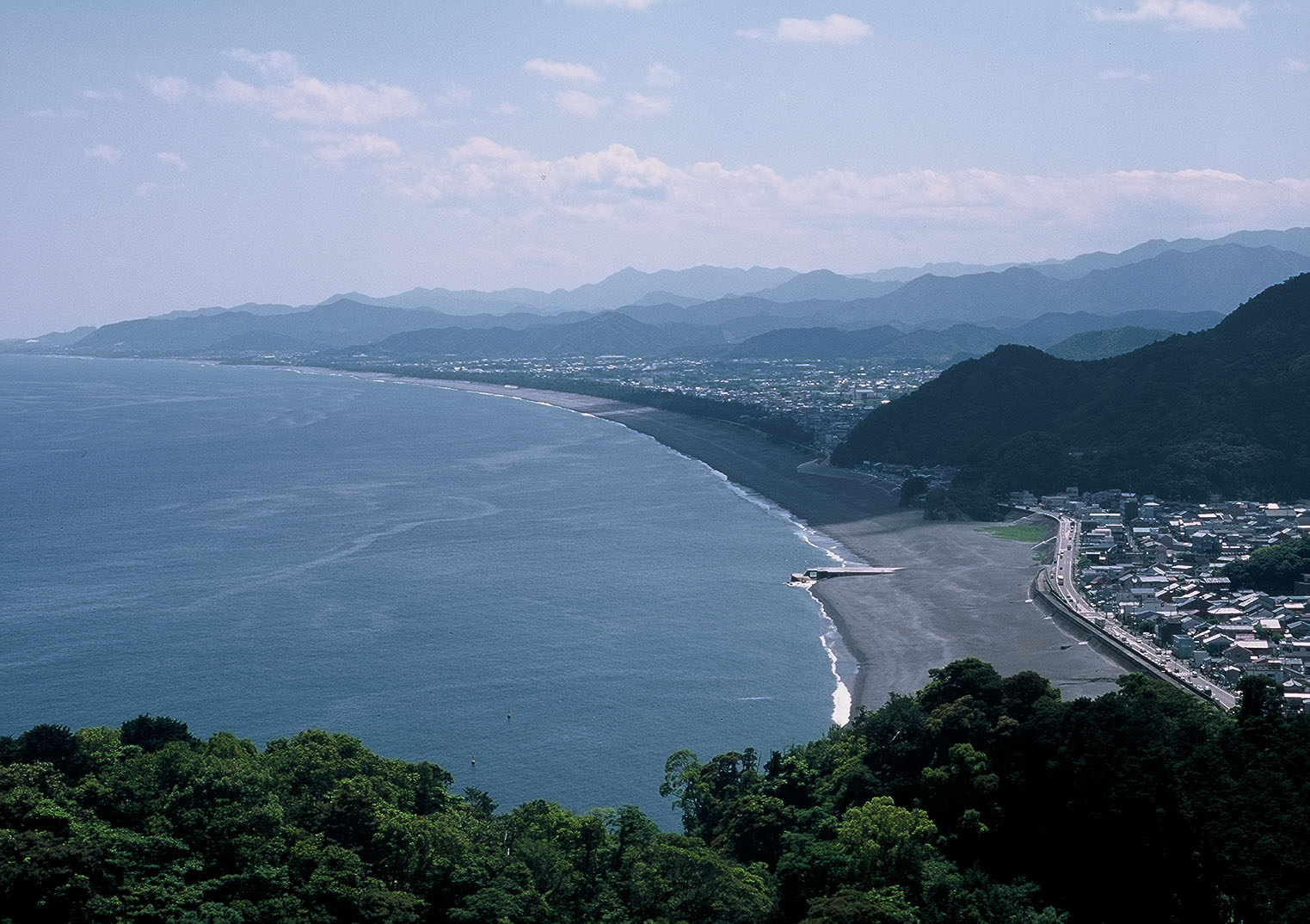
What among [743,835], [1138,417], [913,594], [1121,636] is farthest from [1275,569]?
[743,835]

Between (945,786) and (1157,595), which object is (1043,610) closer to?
(1157,595)

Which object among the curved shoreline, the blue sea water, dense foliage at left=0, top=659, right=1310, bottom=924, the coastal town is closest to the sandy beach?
the curved shoreline

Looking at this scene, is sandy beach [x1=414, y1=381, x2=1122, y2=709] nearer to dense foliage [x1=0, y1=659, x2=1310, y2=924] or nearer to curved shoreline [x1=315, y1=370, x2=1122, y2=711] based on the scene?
curved shoreline [x1=315, y1=370, x2=1122, y2=711]

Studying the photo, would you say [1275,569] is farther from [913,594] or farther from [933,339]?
[933,339]

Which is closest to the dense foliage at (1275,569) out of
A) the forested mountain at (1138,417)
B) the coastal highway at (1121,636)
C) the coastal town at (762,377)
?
the coastal highway at (1121,636)

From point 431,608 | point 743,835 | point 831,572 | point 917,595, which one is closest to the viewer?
point 743,835

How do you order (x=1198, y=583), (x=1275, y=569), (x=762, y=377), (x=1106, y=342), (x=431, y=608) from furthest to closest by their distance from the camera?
(x=762, y=377) < (x=1106, y=342) < (x=1198, y=583) < (x=1275, y=569) < (x=431, y=608)
